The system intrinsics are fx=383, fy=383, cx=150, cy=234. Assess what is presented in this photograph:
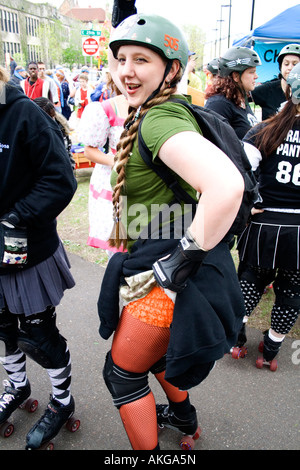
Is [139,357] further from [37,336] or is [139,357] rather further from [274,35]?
[274,35]

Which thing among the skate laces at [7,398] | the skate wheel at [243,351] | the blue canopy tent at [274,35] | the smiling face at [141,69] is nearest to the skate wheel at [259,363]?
the skate wheel at [243,351]

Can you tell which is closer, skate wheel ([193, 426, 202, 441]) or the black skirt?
skate wheel ([193, 426, 202, 441])

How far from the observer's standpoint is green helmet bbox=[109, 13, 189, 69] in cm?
135

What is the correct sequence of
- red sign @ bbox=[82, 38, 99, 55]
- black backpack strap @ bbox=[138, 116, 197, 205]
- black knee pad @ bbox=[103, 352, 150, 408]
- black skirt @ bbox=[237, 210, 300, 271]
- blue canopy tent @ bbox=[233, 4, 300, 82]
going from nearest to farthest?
1. black backpack strap @ bbox=[138, 116, 197, 205]
2. black knee pad @ bbox=[103, 352, 150, 408]
3. black skirt @ bbox=[237, 210, 300, 271]
4. blue canopy tent @ bbox=[233, 4, 300, 82]
5. red sign @ bbox=[82, 38, 99, 55]

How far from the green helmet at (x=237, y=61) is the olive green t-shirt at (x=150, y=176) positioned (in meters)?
2.22

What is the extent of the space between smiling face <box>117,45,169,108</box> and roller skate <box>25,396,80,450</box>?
1.79 meters

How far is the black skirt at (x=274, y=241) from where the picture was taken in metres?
2.58

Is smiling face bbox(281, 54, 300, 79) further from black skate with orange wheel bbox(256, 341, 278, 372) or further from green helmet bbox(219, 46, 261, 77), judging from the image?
black skate with orange wheel bbox(256, 341, 278, 372)

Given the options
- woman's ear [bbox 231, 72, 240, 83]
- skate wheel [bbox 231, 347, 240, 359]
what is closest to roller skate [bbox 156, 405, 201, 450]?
skate wheel [bbox 231, 347, 240, 359]

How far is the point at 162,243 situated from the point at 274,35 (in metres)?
6.05

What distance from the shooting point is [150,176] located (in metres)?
1.39

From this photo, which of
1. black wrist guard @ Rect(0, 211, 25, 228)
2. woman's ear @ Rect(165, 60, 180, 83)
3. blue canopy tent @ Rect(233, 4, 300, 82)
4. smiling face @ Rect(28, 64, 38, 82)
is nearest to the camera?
woman's ear @ Rect(165, 60, 180, 83)

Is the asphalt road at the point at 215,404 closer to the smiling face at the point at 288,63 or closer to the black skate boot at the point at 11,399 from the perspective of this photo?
the black skate boot at the point at 11,399

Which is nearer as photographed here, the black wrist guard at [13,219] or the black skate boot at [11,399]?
the black wrist guard at [13,219]
